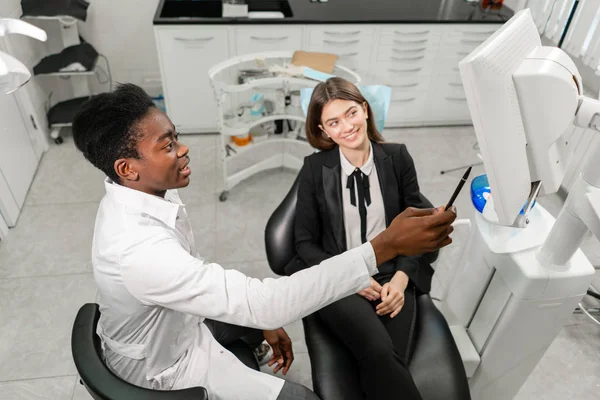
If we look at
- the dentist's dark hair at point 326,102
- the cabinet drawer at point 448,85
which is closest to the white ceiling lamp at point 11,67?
the dentist's dark hair at point 326,102

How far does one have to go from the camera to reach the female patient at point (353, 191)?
5.50ft

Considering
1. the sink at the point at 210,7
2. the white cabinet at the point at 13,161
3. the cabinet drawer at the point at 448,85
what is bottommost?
the white cabinet at the point at 13,161

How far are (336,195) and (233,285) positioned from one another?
2.51ft

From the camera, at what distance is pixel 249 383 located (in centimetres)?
136

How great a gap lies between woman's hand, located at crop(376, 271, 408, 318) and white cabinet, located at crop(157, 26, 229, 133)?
2260mm

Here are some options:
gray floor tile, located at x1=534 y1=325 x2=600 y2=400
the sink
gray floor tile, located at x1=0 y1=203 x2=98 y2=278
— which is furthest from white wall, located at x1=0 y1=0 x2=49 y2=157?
gray floor tile, located at x1=534 y1=325 x2=600 y2=400

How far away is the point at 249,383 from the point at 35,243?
1944 millimetres

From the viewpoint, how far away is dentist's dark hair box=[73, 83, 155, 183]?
1158 mm

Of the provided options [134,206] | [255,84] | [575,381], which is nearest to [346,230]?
[134,206]

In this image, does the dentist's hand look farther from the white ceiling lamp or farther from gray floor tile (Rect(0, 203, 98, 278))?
gray floor tile (Rect(0, 203, 98, 278))

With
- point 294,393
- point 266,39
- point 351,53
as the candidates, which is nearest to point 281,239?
point 294,393

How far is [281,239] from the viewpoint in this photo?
176cm

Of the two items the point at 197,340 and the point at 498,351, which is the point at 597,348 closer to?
the point at 498,351

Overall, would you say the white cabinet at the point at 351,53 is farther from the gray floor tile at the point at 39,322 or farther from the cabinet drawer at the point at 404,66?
the gray floor tile at the point at 39,322
